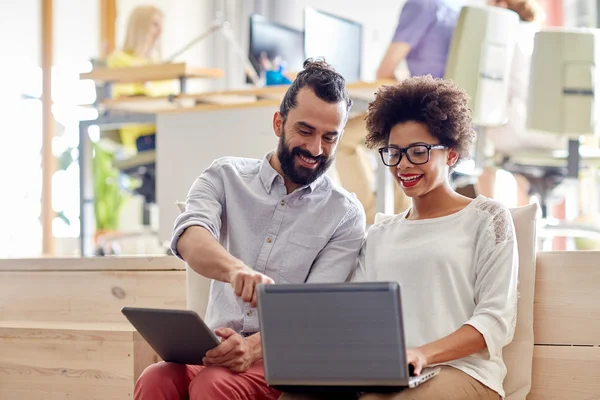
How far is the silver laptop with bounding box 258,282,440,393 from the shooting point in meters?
1.22

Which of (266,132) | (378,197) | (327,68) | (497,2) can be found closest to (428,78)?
(327,68)

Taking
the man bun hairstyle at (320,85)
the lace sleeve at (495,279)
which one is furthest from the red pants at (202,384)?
the man bun hairstyle at (320,85)

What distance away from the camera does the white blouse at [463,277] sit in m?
1.45

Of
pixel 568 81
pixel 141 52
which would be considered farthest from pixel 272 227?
pixel 141 52

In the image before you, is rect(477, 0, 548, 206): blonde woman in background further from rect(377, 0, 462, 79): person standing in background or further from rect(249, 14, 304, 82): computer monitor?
rect(249, 14, 304, 82): computer monitor

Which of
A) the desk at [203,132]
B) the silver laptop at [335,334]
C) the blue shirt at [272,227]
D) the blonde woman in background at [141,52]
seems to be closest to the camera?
the silver laptop at [335,334]

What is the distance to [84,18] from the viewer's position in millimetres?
6078

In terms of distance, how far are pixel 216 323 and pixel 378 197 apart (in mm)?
1548

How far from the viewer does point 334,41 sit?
3.77 m

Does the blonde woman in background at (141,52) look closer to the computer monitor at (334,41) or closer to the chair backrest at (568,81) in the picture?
the computer monitor at (334,41)

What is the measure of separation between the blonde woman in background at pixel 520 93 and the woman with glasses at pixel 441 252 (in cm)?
190

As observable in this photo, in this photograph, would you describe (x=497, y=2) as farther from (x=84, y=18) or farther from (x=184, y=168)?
(x=84, y=18)

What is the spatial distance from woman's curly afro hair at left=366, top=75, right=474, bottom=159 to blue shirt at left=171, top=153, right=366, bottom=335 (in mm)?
197

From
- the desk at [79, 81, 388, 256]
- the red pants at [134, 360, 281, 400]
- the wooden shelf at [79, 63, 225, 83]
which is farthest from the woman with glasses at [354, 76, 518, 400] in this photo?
the wooden shelf at [79, 63, 225, 83]
